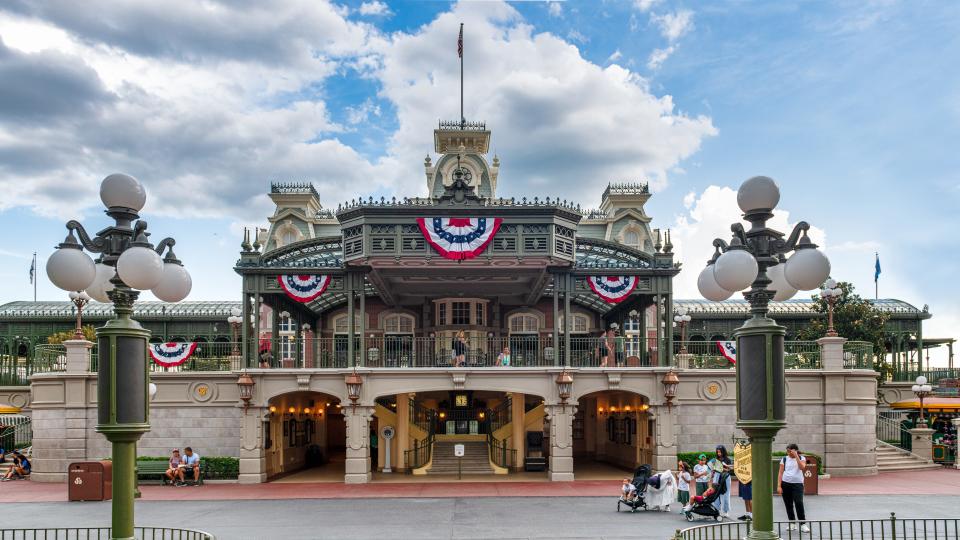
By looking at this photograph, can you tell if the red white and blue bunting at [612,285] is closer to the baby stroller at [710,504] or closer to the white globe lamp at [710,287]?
the baby stroller at [710,504]

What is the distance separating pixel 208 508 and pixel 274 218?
28.9 m

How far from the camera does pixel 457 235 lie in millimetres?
26750

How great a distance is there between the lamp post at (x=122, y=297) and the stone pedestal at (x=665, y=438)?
21.6 meters

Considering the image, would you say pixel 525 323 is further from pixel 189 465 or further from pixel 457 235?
pixel 189 465

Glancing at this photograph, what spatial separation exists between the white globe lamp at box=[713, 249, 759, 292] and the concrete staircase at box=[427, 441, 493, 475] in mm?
22086

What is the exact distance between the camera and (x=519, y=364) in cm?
2953

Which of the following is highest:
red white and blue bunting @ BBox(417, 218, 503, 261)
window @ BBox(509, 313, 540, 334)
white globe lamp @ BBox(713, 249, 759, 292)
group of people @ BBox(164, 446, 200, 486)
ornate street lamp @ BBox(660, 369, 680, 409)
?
red white and blue bunting @ BBox(417, 218, 503, 261)

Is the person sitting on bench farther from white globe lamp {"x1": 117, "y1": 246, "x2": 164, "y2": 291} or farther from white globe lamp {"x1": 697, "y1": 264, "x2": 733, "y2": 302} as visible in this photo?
white globe lamp {"x1": 697, "y1": 264, "x2": 733, "y2": 302}

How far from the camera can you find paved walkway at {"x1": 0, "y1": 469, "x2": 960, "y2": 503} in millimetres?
23891

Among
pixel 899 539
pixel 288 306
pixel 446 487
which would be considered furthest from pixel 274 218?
pixel 899 539

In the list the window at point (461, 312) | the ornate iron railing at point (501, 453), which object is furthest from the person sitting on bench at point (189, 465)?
the window at point (461, 312)

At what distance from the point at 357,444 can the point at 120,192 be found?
19925mm

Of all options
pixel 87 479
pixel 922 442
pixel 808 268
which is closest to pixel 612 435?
pixel 922 442

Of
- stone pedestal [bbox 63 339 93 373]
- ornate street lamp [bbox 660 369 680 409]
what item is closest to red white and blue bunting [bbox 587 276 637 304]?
ornate street lamp [bbox 660 369 680 409]
